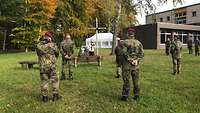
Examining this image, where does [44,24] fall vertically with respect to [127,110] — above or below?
above

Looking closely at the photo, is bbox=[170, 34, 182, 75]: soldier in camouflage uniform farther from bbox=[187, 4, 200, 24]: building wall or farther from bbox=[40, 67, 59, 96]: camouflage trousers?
bbox=[187, 4, 200, 24]: building wall

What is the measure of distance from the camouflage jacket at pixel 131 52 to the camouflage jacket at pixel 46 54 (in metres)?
2.18

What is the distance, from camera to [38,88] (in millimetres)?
14078

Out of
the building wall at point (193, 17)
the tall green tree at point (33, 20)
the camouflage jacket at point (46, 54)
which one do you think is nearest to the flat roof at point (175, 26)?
the building wall at point (193, 17)

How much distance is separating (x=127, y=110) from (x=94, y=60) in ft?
42.4

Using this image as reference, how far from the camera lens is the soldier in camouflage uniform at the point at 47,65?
11.4 meters

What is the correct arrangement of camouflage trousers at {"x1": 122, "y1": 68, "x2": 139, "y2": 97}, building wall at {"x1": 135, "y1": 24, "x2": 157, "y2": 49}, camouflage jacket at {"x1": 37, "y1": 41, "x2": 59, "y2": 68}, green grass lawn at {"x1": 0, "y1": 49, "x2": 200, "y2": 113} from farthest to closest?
building wall at {"x1": 135, "y1": 24, "x2": 157, "y2": 49} → camouflage jacket at {"x1": 37, "y1": 41, "x2": 59, "y2": 68} → camouflage trousers at {"x1": 122, "y1": 68, "x2": 139, "y2": 97} → green grass lawn at {"x1": 0, "y1": 49, "x2": 200, "y2": 113}

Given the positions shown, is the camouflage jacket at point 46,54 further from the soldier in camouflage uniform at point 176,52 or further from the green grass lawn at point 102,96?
the soldier in camouflage uniform at point 176,52

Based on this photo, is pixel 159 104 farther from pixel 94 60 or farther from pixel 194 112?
pixel 94 60

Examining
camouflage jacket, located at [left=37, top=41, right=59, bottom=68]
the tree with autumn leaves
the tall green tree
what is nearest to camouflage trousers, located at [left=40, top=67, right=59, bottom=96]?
camouflage jacket, located at [left=37, top=41, right=59, bottom=68]

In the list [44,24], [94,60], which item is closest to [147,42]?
[44,24]

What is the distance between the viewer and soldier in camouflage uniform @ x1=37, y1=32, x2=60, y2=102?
1141cm

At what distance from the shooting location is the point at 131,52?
11.3 m

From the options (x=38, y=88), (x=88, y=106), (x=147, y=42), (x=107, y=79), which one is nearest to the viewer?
(x=88, y=106)
